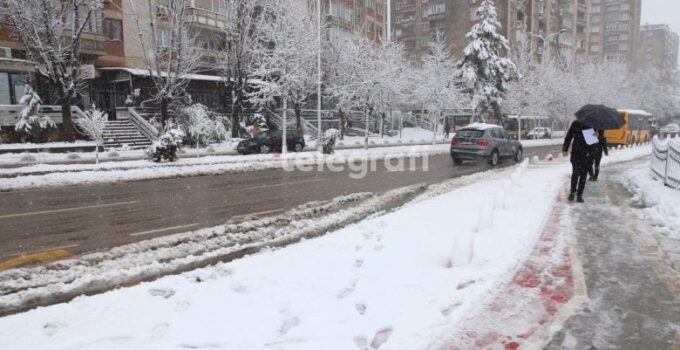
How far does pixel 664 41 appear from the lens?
122 m

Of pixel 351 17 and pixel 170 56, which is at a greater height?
pixel 351 17

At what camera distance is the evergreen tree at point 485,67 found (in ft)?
143

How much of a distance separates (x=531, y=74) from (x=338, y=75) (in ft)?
76.5

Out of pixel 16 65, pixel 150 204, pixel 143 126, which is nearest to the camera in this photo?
pixel 150 204

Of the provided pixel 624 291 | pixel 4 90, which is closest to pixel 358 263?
pixel 624 291

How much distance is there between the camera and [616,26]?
122 m

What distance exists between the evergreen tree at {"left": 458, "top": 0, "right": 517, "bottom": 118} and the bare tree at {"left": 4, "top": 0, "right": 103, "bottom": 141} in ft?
102

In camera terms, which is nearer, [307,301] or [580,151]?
[307,301]

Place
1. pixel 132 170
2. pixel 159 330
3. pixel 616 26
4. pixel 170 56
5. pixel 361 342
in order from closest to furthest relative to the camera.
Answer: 1. pixel 361 342
2. pixel 159 330
3. pixel 132 170
4. pixel 170 56
5. pixel 616 26

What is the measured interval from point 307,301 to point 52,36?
27539 mm

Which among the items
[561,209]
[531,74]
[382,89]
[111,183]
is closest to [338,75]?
[382,89]

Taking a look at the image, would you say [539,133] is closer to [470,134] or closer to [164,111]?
[470,134]

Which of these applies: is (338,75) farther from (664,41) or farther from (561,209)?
(664,41)

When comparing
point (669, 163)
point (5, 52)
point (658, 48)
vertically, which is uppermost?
point (658, 48)
